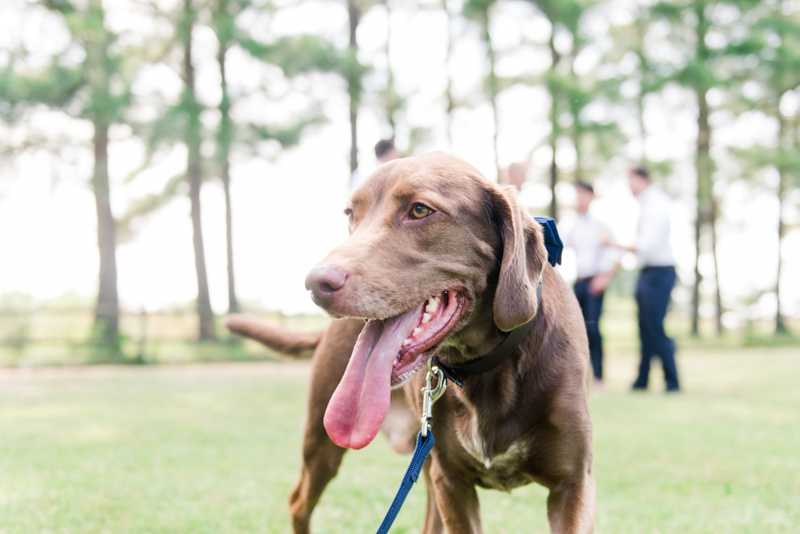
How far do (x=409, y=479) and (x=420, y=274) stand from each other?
29.4 inches

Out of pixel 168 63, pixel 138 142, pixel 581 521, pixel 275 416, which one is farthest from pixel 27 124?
pixel 581 521

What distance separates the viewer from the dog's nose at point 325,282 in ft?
5.75

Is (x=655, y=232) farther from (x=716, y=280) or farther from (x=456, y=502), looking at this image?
(x=716, y=280)

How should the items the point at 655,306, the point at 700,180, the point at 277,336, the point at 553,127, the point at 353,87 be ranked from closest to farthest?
1. the point at 277,336
2. the point at 655,306
3. the point at 353,87
4. the point at 553,127
5. the point at 700,180

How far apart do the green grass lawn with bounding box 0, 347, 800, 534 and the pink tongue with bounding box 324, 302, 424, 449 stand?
162 cm

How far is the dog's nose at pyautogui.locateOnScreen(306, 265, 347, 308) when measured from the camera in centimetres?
175

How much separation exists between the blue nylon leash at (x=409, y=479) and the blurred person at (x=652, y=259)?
20.1ft

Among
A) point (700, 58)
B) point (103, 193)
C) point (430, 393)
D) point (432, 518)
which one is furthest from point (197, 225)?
point (700, 58)

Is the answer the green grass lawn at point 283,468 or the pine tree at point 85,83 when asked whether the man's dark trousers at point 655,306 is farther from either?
the pine tree at point 85,83

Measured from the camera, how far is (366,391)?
1.90m

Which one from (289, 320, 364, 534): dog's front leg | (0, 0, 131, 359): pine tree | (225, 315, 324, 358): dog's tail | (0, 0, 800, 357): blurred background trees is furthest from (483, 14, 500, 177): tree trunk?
(289, 320, 364, 534): dog's front leg

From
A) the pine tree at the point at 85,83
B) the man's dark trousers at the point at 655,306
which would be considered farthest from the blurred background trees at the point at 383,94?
the man's dark trousers at the point at 655,306

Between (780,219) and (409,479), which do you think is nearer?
(409,479)

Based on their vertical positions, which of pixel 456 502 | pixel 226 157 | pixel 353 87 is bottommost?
pixel 456 502
